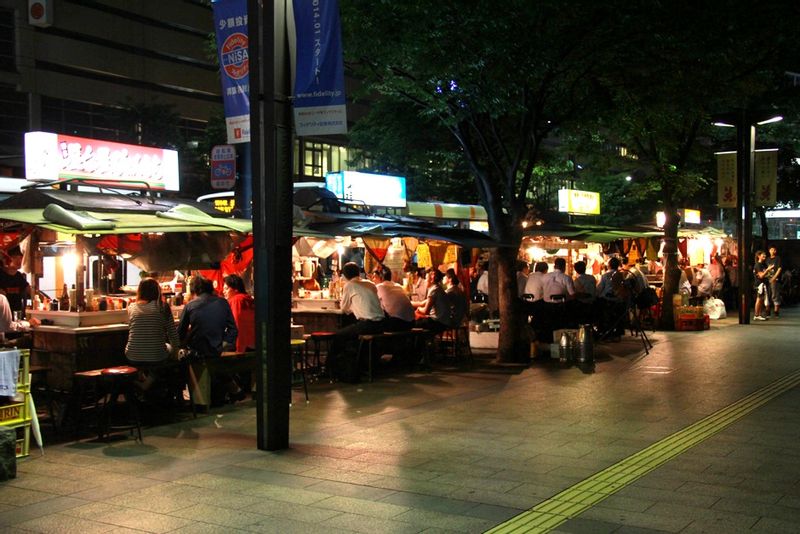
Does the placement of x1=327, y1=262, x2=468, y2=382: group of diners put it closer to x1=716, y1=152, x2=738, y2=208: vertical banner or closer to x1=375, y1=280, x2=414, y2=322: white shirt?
x1=375, y1=280, x2=414, y2=322: white shirt

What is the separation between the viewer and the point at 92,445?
8.59 meters

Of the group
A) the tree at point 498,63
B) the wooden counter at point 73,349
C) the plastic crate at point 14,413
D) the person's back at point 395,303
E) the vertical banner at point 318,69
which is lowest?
the plastic crate at point 14,413

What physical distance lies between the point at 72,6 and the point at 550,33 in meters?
35.2

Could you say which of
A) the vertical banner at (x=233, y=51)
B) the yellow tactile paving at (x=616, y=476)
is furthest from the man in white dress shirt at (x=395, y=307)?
the yellow tactile paving at (x=616, y=476)

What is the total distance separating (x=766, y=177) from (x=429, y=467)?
63.9ft

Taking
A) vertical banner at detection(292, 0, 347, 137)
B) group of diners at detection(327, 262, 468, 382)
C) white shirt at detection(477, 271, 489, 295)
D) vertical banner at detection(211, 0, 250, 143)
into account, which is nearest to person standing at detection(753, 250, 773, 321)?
white shirt at detection(477, 271, 489, 295)

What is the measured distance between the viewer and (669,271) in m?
21.5

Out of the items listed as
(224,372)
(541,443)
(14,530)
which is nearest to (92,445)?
(224,372)

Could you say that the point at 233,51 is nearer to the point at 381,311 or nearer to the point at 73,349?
the point at 73,349

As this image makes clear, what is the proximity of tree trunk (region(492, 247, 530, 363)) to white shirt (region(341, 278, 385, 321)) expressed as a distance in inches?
105

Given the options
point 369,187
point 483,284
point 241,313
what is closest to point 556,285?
point 483,284

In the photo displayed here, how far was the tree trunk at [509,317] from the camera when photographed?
14852mm

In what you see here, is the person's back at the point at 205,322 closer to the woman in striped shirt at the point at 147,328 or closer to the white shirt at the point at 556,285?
the woman in striped shirt at the point at 147,328

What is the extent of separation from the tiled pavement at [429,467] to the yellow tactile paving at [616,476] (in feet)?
0.34
